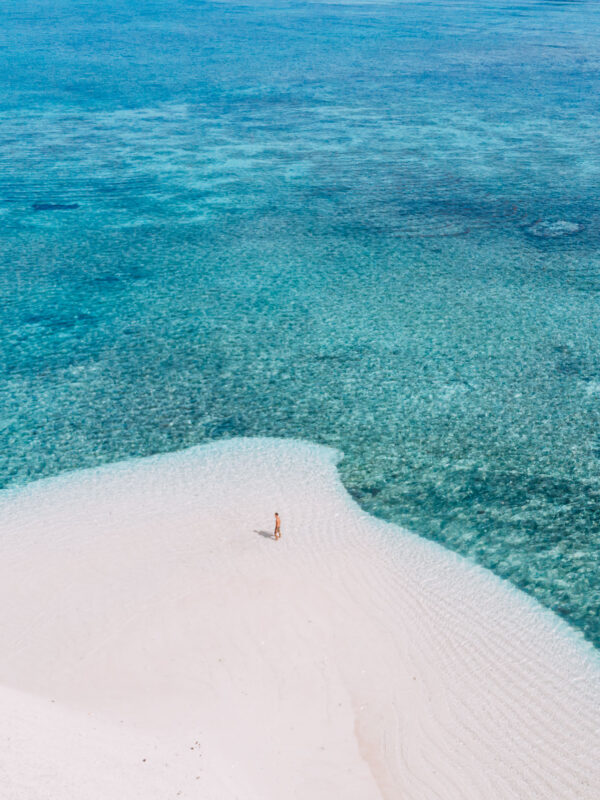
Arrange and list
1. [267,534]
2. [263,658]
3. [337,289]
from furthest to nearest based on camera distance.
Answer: [337,289]
[267,534]
[263,658]

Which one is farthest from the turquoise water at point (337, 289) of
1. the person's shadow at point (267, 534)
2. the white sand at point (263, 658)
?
the person's shadow at point (267, 534)

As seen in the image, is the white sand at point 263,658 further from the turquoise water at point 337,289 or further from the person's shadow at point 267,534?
the turquoise water at point 337,289

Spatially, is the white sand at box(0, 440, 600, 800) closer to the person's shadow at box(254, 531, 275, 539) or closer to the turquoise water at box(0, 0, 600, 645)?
the person's shadow at box(254, 531, 275, 539)

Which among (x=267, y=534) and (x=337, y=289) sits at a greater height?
(x=337, y=289)

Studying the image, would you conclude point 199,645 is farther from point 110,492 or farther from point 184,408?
point 184,408

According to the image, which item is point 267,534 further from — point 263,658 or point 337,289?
point 337,289

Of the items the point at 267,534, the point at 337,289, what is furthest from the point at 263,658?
the point at 337,289

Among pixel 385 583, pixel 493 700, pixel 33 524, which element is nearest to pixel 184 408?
pixel 33 524
